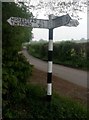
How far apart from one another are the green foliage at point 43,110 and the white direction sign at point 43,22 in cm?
170

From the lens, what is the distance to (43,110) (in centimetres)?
591

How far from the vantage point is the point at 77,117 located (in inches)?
235

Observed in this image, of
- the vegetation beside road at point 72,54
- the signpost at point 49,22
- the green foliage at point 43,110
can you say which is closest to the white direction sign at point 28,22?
the signpost at point 49,22

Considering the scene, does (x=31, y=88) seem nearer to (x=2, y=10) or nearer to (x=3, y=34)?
(x=3, y=34)

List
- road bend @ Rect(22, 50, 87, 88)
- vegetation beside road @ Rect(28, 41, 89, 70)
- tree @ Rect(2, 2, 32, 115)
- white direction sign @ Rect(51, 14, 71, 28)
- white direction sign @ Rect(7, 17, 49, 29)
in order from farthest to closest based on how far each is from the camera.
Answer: vegetation beside road @ Rect(28, 41, 89, 70), road bend @ Rect(22, 50, 87, 88), tree @ Rect(2, 2, 32, 115), white direction sign @ Rect(7, 17, 49, 29), white direction sign @ Rect(51, 14, 71, 28)

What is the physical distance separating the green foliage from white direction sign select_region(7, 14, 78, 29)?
5.57ft

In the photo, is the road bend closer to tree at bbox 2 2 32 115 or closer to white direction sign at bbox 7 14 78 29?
tree at bbox 2 2 32 115

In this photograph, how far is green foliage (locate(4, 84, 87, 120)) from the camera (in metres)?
5.73

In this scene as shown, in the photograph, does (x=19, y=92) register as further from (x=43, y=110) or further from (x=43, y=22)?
(x=43, y=22)

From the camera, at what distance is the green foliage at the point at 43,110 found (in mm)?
5730

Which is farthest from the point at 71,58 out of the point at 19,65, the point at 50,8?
the point at 19,65

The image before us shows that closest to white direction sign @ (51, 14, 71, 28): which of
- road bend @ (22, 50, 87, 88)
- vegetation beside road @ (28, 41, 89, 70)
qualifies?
road bend @ (22, 50, 87, 88)

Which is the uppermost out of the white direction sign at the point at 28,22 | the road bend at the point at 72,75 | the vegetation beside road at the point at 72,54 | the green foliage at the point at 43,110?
the white direction sign at the point at 28,22

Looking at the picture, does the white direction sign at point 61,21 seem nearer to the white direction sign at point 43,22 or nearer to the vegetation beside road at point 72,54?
the white direction sign at point 43,22
